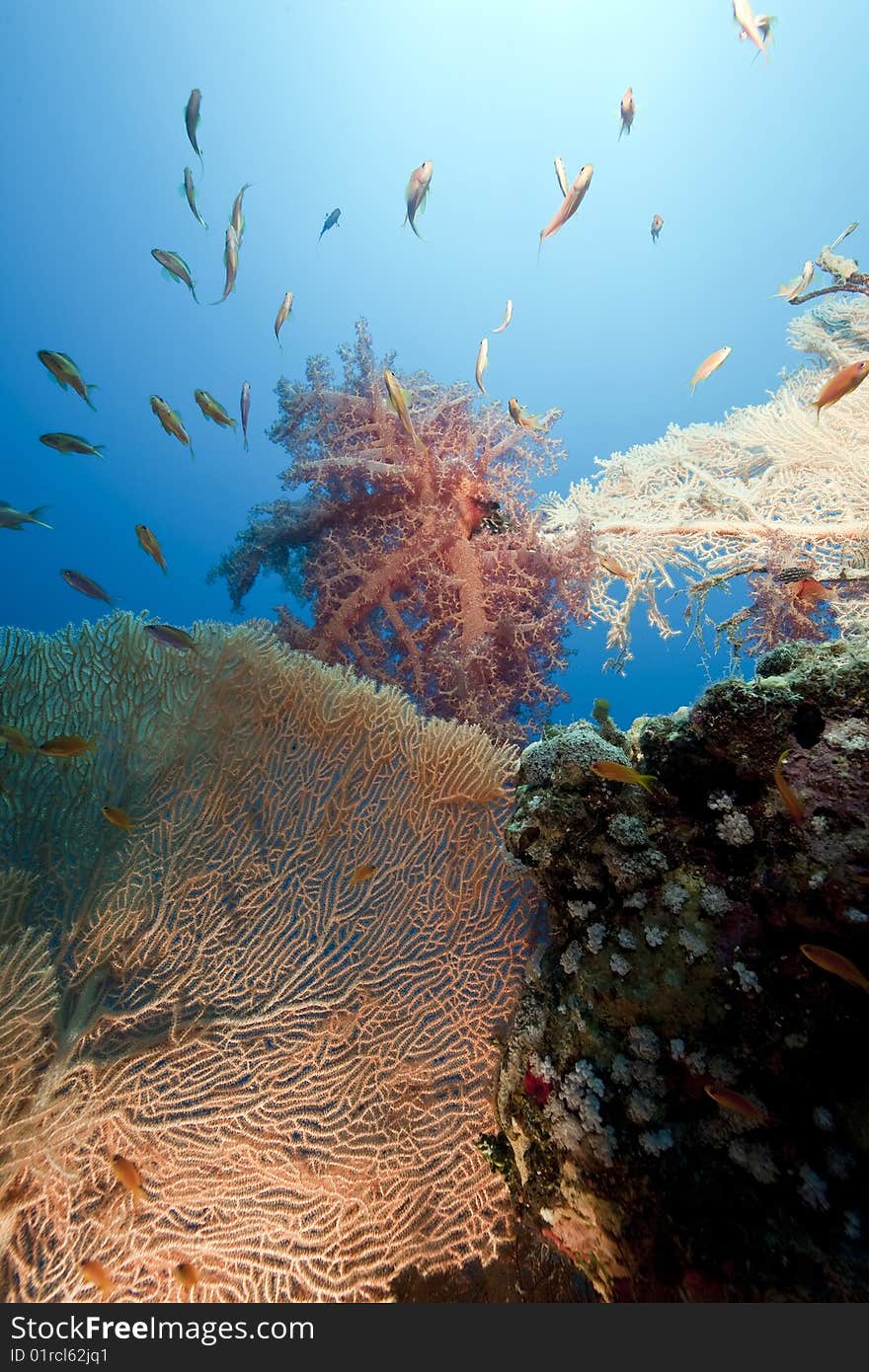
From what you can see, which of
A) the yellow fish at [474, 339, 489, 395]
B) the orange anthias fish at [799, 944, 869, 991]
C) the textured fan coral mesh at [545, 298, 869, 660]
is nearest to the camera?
the orange anthias fish at [799, 944, 869, 991]

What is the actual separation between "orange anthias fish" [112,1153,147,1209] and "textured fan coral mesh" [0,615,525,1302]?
0.09 meters

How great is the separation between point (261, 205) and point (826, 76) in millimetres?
55445

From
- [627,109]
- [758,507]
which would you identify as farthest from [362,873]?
[627,109]

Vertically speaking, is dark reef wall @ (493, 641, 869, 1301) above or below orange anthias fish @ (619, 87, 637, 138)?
below

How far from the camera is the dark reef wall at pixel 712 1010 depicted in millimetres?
1686

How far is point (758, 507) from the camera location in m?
5.64

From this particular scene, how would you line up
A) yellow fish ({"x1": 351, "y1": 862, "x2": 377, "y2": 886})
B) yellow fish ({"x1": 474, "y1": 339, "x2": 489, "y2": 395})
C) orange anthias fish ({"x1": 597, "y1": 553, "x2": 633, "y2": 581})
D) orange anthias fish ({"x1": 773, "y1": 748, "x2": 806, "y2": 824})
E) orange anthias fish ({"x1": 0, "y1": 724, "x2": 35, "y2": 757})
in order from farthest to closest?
1. orange anthias fish ({"x1": 597, "y1": 553, "x2": 633, "y2": 581})
2. yellow fish ({"x1": 474, "y1": 339, "x2": 489, "y2": 395})
3. orange anthias fish ({"x1": 0, "y1": 724, "x2": 35, "y2": 757})
4. yellow fish ({"x1": 351, "y1": 862, "x2": 377, "y2": 886})
5. orange anthias fish ({"x1": 773, "y1": 748, "x2": 806, "y2": 824})

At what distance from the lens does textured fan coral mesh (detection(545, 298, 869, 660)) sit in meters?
5.15

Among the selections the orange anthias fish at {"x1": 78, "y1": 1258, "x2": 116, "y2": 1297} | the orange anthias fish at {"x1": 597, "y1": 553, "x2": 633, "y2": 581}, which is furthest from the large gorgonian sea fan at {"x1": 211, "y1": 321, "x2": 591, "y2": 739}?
the orange anthias fish at {"x1": 78, "y1": 1258, "x2": 116, "y2": 1297}

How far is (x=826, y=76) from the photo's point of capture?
38281mm

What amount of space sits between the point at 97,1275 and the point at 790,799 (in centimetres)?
327

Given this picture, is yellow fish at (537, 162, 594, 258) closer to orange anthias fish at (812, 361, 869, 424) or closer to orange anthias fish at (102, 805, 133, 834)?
orange anthias fish at (812, 361, 869, 424)

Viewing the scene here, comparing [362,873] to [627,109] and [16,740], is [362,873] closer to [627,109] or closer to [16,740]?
[16,740]

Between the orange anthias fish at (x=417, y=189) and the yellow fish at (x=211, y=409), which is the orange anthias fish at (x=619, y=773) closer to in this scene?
the orange anthias fish at (x=417, y=189)
